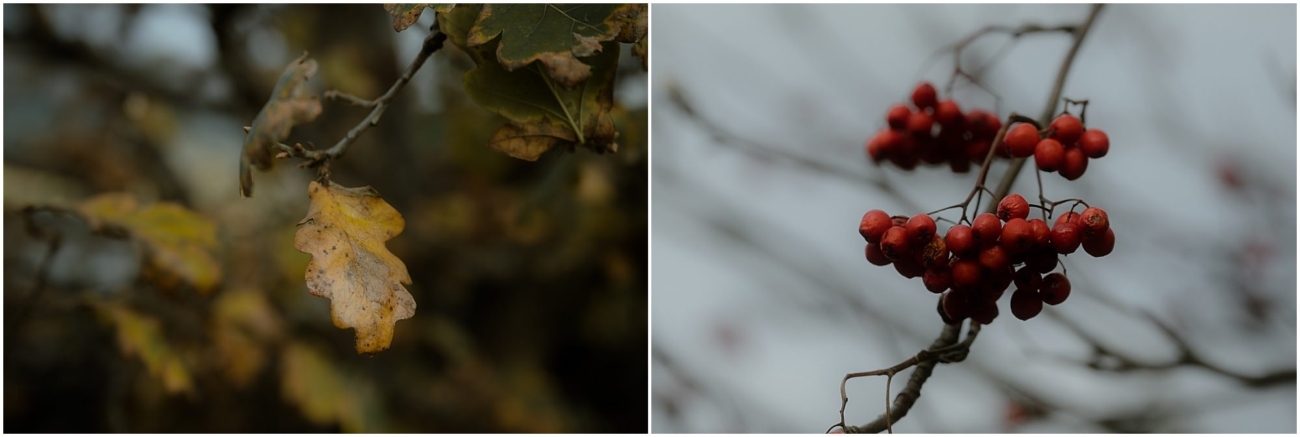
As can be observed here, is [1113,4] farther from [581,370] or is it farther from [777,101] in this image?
[581,370]

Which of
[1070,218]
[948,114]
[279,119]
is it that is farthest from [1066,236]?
[279,119]

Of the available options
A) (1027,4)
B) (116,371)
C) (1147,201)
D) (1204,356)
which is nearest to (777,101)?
(1027,4)

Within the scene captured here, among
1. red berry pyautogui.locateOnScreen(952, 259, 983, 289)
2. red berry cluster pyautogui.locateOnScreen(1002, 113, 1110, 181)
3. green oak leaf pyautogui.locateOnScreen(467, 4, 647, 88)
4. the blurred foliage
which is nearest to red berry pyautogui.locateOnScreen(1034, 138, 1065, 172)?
red berry cluster pyautogui.locateOnScreen(1002, 113, 1110, 181)

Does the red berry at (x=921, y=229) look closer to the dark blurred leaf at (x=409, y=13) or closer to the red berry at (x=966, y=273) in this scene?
the red berry at (x=966, y=273)

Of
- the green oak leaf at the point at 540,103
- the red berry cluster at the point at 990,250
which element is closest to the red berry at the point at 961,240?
the red berry cluster at the point at 990,250

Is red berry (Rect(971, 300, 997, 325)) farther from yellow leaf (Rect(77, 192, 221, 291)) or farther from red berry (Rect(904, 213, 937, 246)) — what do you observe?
yellow leaf (Rect(77, 192, 221, 291))
